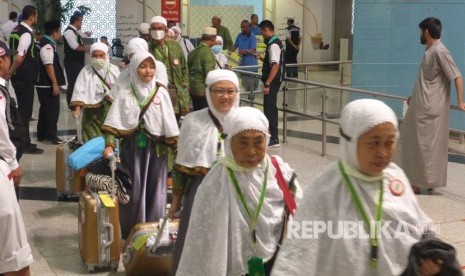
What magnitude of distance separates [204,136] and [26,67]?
233 inches

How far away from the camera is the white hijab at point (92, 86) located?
294 inches

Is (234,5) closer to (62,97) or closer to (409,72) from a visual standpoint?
(62,97)

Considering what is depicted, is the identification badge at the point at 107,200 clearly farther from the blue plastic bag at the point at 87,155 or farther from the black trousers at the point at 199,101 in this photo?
the black trousers at the point at 199,101

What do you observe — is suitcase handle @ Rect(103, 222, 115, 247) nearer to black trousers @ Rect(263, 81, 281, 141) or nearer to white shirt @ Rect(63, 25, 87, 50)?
black trousers @ Rect(263, 81, 281, 141)

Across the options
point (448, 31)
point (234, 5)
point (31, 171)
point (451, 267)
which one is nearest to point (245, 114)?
point (451, 267)

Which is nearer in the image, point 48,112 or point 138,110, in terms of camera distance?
point 138,110

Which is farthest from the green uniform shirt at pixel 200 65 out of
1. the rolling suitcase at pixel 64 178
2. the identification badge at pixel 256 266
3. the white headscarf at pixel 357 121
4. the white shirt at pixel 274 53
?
the white headscarf at pixel 357 121

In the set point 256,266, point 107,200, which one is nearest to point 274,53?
point 107,200

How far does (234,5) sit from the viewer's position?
72.1ft

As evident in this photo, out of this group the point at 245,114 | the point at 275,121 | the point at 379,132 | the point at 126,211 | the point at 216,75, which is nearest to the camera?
the point at 379,132

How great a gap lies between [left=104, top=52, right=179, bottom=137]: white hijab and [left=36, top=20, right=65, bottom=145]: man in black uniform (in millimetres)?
4515

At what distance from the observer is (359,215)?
2684mm

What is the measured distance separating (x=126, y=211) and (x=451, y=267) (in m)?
3.86

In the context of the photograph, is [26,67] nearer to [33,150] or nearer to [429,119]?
[33,150]
